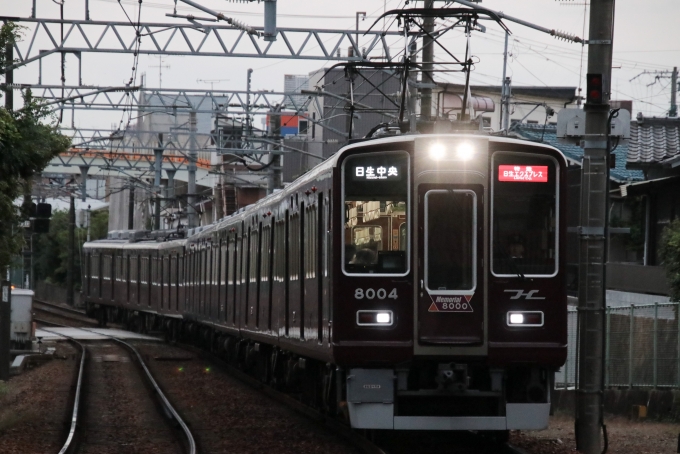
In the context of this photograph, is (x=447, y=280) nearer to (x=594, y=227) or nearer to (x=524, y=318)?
(x=524, y=318)

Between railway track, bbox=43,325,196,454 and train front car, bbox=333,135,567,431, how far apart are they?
6.60ft

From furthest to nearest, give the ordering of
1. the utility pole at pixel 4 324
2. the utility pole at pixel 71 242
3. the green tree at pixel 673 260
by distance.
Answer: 1. the utility pole at pixel 71 242
2. the utility pole at pixel 4 324
3. the green tree at pixel 673 260

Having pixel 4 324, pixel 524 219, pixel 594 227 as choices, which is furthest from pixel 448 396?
pixel 4 324

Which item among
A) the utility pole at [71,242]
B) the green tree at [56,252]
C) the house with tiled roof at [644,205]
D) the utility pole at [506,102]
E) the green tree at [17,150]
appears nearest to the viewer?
the green tree at [17,150]

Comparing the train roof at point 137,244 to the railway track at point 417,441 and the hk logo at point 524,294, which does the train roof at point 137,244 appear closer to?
the railway track at point 417,441

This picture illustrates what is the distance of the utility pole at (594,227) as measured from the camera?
10383mm

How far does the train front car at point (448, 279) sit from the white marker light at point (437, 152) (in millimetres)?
11

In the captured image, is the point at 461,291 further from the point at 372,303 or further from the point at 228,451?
the point at 228,451

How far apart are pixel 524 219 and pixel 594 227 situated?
0.61 meters

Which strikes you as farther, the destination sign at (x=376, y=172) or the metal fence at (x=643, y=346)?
the metal fence at (x=643, y=346)

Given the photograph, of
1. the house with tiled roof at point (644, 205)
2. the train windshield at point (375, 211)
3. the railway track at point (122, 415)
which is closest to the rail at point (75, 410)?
the railway track at point (122, 415)

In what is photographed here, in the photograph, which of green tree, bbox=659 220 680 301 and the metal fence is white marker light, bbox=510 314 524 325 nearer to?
the metal fence

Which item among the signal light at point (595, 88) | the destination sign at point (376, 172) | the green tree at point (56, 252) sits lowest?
the green tree at point (56, 252)

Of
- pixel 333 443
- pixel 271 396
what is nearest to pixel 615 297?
pixel 271 396
